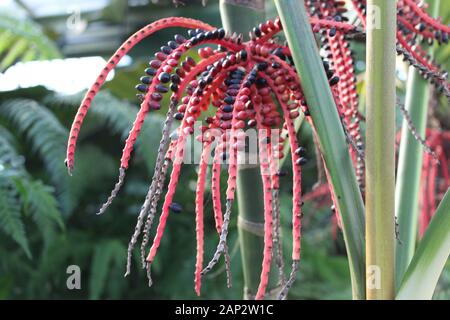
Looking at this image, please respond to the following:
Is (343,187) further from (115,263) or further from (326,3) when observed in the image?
(115,263)

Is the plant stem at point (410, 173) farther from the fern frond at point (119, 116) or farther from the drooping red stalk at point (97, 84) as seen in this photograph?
the fern frond at point (119, 116)

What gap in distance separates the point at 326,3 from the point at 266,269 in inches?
9.3

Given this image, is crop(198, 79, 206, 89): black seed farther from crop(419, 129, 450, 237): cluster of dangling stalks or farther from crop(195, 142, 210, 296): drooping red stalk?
crop(419, 129, 450, 237): cluster of dangling stalks

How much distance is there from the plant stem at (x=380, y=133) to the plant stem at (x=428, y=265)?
0.01 meters

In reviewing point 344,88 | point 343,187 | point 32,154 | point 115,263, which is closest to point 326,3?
point 344,88

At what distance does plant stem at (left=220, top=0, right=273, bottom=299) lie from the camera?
1.45 ft

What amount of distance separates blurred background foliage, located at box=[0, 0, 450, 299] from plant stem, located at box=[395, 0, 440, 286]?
1.31 feet

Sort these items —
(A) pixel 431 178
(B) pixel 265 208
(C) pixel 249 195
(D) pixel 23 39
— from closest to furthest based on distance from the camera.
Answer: (B) pixel 265 208 < (C) pixel 249 195 < (A) pixel 431 178 < (D) pixel 23 39

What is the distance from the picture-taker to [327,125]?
0.36 meters

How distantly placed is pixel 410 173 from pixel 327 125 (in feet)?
0.52

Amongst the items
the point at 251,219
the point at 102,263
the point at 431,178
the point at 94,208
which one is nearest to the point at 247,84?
the point at 251,219

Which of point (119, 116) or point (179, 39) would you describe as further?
point (119, 116)

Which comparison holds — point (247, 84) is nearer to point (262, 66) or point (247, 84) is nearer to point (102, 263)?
point (262, 66)

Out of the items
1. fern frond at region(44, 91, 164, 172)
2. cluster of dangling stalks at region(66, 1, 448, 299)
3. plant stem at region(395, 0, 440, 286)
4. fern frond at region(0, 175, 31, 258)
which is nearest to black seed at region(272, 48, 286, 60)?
cluster of dangling stalks at region(66, 1, 448, 299)
